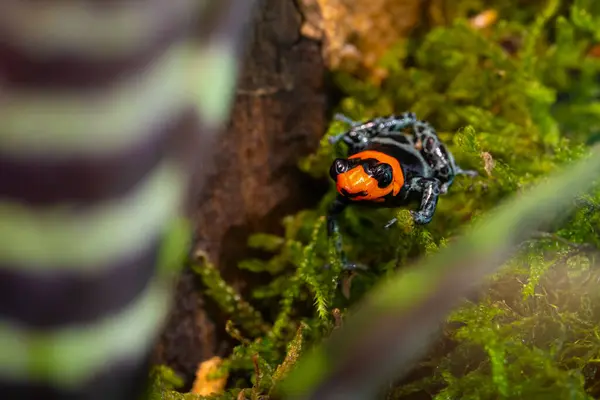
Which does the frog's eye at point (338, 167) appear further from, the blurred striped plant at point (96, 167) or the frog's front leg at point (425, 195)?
the blurred striped plant at point (96, 167)

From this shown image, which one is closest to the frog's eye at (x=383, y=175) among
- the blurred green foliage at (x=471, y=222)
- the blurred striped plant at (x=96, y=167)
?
the blurred green foliage at (x=471, y=222)

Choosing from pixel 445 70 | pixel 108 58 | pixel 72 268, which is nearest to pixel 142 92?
pixel 108 58

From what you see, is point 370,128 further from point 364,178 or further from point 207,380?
point 207,380

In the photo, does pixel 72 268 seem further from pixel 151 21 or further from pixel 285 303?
pixel 285 303

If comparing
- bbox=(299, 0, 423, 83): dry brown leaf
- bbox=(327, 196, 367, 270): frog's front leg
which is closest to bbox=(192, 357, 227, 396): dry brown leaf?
bbox=(327, 196, 367, 270): frog's front leg

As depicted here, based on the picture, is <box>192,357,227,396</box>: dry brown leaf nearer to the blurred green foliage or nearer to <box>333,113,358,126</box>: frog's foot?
the blurred green foliage

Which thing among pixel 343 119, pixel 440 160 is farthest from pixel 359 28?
pixel 440 160
